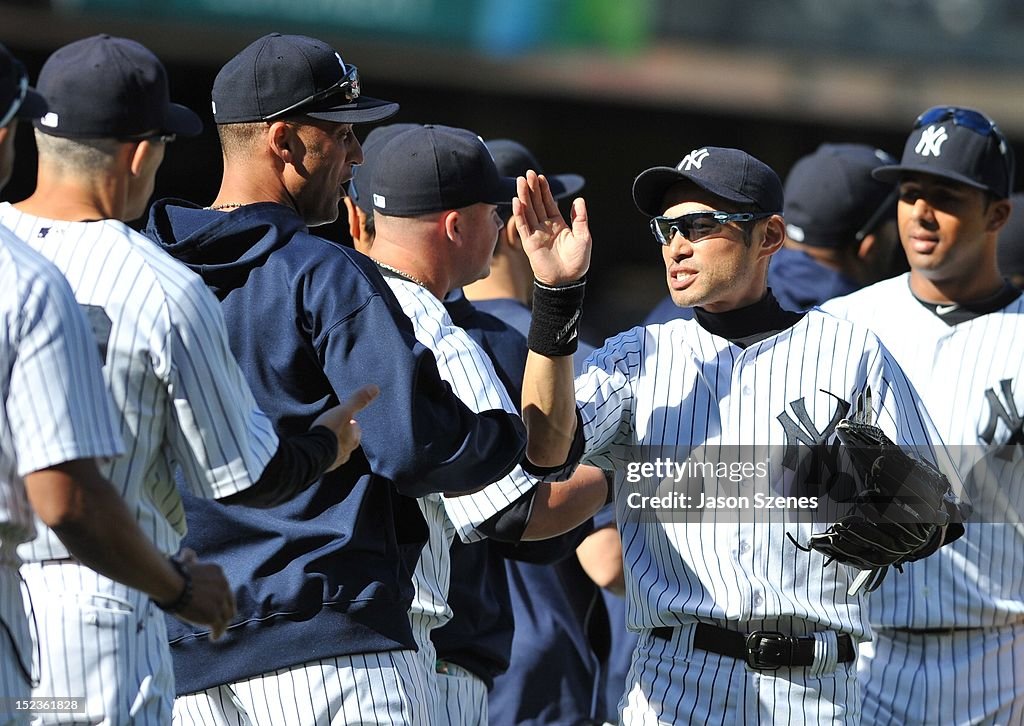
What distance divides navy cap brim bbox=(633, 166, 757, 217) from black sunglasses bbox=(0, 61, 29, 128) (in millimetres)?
1446

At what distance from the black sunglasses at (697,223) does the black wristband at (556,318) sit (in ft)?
1.35

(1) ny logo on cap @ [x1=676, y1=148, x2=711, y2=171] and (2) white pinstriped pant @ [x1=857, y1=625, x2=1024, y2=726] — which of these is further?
(2) white pinstriped pant @ [x1=857, y1=625, x2=1024, y2=726]

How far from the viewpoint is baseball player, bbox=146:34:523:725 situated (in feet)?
9.43

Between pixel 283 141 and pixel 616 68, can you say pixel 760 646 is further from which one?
pixel 616 68

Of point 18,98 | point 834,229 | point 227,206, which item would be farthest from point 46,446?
point 834,229

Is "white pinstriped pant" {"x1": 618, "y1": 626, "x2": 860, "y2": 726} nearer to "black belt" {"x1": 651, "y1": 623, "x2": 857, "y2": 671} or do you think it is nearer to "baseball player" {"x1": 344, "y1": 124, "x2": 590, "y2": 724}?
"black belt" {"x1": 651, "y1": 623, "x2": 857, "y2": 671}

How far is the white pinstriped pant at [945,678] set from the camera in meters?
3.91

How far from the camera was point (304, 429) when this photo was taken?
2.96 m

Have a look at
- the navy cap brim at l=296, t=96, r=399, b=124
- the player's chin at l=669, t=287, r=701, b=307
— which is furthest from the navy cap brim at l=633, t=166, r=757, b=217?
the navy cap brim at l=296, t=96, r=399, b=124

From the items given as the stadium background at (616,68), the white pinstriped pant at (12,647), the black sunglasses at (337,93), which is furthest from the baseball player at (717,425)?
the stadium background at (616,68)

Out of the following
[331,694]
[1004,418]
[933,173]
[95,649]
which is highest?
[933,173]

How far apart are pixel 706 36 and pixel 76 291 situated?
35.7 ft

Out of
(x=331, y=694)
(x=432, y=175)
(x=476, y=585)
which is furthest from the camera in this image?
(x=476, y=585)

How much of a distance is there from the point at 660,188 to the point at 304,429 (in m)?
1.12
